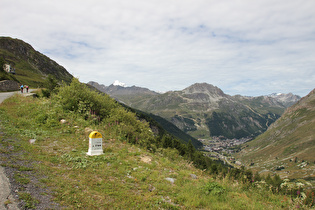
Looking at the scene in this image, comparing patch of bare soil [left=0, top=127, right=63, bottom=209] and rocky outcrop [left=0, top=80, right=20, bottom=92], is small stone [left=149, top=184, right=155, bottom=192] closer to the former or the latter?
patch of bare soil [left=0, top=127, right=63, bottom=209]

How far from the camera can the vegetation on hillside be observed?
734 centimetres

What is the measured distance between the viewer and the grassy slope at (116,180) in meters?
7.29

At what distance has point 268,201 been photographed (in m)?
8.73

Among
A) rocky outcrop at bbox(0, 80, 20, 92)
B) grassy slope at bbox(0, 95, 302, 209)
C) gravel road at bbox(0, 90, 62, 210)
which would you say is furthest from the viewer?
rocky outcrop at bbox(0, 80, 20, 92)

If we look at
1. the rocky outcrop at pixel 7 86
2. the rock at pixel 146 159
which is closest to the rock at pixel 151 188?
the rock at pixel 146 159

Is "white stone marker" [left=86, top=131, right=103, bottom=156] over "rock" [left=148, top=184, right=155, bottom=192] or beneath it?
over

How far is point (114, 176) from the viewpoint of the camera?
9.58 metres

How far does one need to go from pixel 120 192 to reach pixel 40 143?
8775 millimetres

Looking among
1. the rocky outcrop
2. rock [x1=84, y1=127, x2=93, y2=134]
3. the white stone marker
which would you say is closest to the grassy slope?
the white stone marker

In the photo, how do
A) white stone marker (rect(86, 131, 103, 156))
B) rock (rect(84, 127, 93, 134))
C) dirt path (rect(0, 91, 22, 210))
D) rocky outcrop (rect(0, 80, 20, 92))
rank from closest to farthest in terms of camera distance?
dirt path (rect(0, 91, 22, 210)) → white stone marker (rect(86, 131, 103, 156)) → rock (rect(84, 127, 93, 134)) → rocky outcrop (rect(0, 80, 20, 92))

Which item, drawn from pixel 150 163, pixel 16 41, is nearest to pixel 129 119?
pixel 150 163

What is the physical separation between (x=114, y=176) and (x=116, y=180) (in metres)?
0.55

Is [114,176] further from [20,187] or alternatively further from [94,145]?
[20,187]

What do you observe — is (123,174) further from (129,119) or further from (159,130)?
(159,130)
